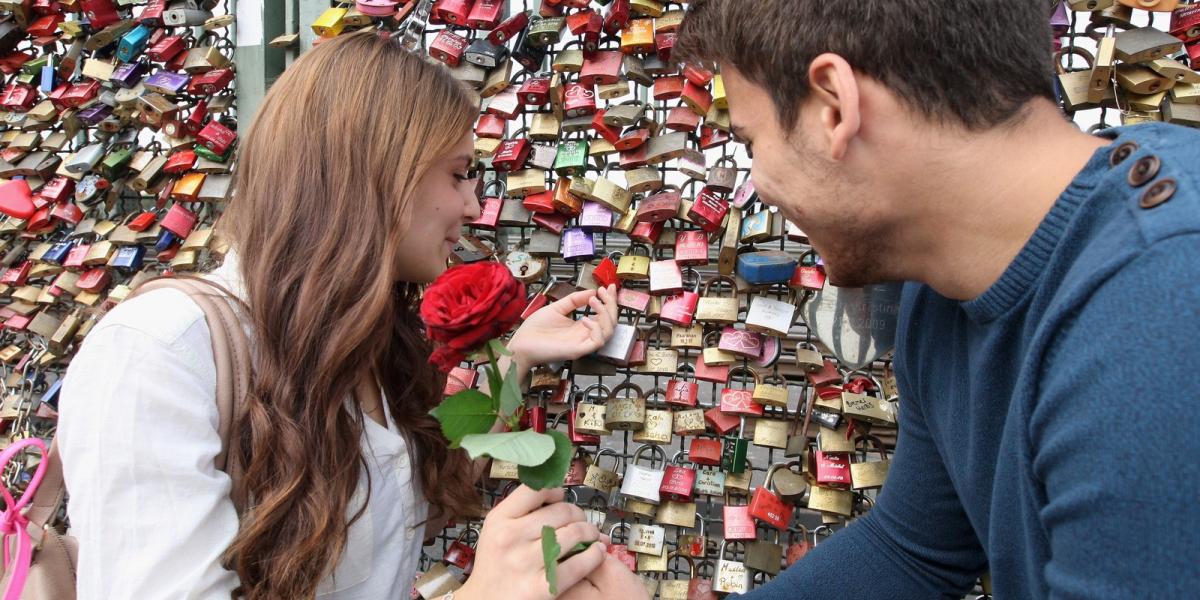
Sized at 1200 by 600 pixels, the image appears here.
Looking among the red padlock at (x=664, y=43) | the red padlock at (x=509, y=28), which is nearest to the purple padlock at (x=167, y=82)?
the red padlock at (x=509, y=28)

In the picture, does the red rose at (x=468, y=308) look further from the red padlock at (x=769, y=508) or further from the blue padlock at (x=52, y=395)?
the blue padlock at (x=52, y=395)

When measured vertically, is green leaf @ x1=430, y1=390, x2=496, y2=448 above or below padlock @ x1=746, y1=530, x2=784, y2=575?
above

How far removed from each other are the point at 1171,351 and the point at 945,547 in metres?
0.75

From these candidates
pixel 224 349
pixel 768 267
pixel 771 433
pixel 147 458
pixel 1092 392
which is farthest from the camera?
pixel 771 433

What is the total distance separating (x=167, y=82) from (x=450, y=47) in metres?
0.91

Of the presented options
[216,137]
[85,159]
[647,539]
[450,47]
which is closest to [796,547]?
[647,539]

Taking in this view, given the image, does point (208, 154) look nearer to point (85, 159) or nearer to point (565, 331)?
point (85, 159)

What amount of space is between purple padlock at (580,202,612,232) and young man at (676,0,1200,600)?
55 cm

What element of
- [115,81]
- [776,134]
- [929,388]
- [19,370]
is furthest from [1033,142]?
[19,370]

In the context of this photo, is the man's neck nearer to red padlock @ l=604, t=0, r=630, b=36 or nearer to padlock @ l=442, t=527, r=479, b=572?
red padlock @ l=604, t=0, r=630, b=36

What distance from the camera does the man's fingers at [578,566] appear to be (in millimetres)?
1000

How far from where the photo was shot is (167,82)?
6.74ft

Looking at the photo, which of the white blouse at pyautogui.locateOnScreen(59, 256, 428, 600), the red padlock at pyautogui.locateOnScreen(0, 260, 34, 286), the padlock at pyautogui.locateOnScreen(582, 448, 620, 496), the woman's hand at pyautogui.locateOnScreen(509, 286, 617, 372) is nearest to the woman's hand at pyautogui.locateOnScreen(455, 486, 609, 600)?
the white blouse at pyautogui.locateOnScreen(59, 256, 428, 600)

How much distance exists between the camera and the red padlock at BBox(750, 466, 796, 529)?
60.2 inches
